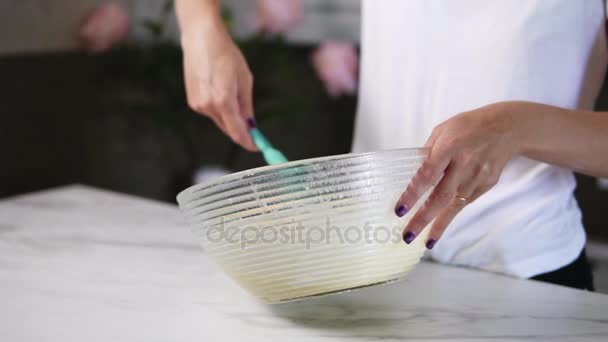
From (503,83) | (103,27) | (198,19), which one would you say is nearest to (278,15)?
(103,27)

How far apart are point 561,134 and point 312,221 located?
0.25m

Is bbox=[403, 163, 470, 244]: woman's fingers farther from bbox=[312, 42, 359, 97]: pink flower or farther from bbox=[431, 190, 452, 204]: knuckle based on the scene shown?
bbox=[312, 42, 359, 97]: pink flower

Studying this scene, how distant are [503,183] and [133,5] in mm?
1425

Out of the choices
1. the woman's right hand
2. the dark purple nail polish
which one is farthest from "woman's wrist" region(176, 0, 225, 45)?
the dark purple nail polish

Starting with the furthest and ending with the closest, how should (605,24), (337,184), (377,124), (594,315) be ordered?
(377,124) → (605,24) → (594,315) → (337,184)

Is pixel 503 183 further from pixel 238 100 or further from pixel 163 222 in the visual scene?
pixel 163 222

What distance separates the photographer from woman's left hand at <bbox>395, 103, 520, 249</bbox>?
0.58 m

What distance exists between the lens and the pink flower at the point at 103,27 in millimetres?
1764

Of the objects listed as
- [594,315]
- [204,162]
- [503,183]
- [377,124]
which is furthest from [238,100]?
[204,162]

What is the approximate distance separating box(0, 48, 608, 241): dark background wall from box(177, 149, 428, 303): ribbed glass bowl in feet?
3.83

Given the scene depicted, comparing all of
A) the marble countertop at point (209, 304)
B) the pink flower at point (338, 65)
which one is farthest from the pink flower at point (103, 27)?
the marble countertop at point (209, 304)

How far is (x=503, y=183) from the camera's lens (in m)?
0.85

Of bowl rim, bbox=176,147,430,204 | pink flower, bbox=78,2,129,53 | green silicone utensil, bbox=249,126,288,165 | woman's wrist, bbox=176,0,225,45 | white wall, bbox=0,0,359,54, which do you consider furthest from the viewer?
pink flower, bbox=78,2,129,53

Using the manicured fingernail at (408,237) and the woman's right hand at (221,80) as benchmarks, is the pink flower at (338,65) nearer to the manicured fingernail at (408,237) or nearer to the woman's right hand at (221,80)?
the woman's right hand at (221,80)
